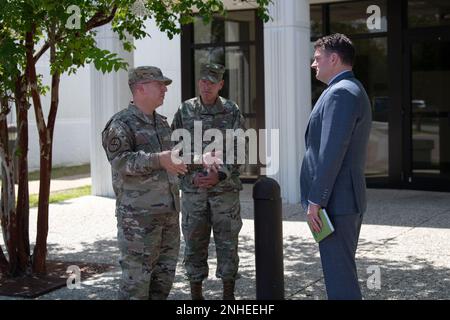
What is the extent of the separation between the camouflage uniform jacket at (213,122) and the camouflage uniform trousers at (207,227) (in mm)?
67

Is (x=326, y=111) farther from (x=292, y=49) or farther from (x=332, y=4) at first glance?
(x=332, y=4)

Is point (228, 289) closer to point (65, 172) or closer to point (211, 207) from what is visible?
point (211, 207)

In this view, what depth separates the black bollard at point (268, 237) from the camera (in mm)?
4461

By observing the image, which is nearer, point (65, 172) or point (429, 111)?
point (429, 111)

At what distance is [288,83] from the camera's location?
1059cm

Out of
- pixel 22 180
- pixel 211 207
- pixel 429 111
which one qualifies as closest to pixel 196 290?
pixel 211 207

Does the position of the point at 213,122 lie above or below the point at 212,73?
below

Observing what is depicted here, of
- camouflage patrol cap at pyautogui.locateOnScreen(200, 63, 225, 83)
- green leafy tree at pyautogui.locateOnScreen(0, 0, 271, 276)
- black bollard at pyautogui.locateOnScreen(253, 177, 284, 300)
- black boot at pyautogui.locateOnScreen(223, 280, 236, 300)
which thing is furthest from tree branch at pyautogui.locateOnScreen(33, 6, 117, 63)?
black bollard at pyautogui.locateOnScreen(253, 177, 284, 300)

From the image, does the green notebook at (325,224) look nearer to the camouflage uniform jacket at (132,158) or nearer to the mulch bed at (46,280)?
the camouflage uniform jacket at (132,158)

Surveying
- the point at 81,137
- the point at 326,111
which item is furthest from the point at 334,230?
the point at 81,137

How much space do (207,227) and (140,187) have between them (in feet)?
3.51

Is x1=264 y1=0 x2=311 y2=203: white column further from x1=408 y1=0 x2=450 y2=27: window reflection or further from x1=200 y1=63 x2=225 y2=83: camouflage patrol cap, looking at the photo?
x1=200 y1=63 x2=225 y2=83: camouflage patrol cap

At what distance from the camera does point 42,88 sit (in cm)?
741
